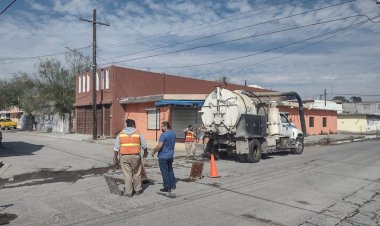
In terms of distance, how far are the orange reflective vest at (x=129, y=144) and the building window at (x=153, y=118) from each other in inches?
730

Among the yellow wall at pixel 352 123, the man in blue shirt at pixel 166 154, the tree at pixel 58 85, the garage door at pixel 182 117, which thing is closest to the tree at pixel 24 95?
the tree at pixel 58 85

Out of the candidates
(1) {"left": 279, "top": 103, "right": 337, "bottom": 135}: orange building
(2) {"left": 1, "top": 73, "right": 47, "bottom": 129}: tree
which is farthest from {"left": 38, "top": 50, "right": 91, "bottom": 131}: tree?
(1) {"left": 279, "top": 103, "right": 337, "bottom": 135}: orange building

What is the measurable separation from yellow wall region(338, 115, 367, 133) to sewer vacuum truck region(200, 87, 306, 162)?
46.8 meters

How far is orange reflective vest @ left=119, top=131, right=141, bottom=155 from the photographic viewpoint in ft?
29.3

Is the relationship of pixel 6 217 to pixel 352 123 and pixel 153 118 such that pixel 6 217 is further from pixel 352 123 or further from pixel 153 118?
pixel 352 123

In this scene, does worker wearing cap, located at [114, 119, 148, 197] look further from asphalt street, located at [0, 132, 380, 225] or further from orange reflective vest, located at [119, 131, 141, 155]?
asphalt street, located at [0, 132, 380, 225]

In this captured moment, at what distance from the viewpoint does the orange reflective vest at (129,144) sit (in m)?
8.94

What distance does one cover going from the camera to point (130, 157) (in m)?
8.95

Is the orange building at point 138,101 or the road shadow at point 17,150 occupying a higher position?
the orange building at point 138,101

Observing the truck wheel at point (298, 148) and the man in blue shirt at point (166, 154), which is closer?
the man in blue shirt at point (166, 154)

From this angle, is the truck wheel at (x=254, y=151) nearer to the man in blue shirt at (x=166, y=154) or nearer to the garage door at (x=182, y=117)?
the man in blue shirt at (x=166, y=154)

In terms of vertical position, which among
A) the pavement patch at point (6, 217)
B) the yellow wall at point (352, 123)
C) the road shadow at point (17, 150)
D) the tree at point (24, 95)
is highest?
the tree at point (24, 95)

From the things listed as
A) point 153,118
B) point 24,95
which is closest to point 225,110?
point 153,118

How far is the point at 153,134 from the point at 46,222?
21.7 metres
